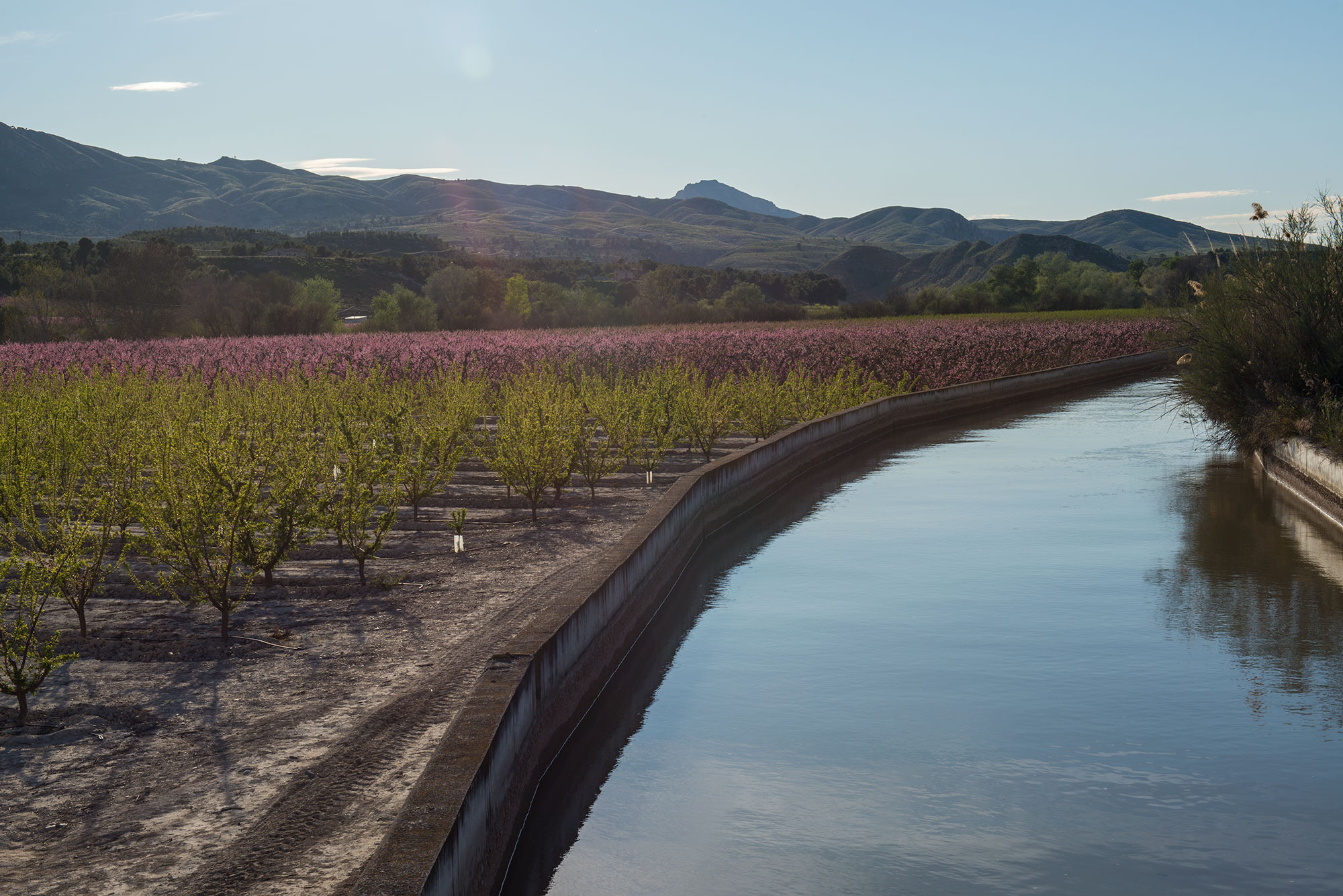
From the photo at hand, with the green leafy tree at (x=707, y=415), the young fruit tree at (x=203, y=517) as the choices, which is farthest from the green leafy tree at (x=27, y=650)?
the green leafy tree at (x=707, y=415)

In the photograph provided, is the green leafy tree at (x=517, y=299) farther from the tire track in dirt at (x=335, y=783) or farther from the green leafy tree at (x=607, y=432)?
the tire track in dirt at (x=335, y=783)

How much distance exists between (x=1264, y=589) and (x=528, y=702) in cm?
678

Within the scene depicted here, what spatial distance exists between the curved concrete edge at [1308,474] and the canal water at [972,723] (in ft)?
1.37

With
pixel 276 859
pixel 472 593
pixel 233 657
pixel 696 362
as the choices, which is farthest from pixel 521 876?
pixel 696 362

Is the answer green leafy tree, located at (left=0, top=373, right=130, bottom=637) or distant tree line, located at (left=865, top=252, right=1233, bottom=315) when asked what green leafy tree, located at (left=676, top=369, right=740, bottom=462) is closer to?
green leafy tree, located at (left=0, top=373, right=130, bottom=637)

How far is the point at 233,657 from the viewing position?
23.6ft

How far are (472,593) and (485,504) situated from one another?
14.5 ft

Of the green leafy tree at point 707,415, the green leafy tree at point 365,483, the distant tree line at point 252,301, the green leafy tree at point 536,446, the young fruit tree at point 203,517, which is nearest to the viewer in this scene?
the young fruit tree at point 203,517

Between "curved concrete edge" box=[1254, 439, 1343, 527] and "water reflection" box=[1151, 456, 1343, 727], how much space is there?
7.0 inches

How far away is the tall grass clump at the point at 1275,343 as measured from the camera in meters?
14.9

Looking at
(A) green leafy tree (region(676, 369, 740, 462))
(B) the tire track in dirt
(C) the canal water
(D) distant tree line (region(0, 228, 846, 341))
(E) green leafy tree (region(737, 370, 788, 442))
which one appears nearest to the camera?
(B) the tire track in dirt

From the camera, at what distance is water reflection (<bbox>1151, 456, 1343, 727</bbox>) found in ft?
24.4

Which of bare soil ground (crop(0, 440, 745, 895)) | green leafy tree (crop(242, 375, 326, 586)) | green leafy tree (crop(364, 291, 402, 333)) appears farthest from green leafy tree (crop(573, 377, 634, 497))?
green leafy tree (crop(364, 291, 402, 333))

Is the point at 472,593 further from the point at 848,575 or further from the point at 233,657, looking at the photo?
the point at 848,575
